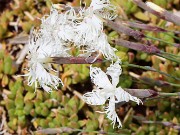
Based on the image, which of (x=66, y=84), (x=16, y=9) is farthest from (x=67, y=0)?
(x=66, y=84)

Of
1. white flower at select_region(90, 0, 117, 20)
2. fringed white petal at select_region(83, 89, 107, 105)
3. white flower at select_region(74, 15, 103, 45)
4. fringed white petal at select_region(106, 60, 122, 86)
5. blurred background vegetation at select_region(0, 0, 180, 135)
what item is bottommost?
blurred background vegetation at select_region(0, 0, 180, 135)

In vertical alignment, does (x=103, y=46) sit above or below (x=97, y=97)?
above

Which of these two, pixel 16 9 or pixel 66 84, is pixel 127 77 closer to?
pixel 66 84

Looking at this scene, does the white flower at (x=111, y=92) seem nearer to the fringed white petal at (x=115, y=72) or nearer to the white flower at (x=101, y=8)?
the fringed white petal at (x=115, y=72)

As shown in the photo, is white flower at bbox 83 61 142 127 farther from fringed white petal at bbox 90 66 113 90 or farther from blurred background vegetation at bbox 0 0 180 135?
blurred background vegetation at bbox 0 0 180 135

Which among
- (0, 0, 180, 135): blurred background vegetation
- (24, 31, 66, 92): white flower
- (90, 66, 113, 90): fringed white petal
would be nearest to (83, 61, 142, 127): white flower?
(90, 66, 113, 90): fringed white petal

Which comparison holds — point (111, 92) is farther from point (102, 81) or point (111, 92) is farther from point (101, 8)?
point (101, 8)

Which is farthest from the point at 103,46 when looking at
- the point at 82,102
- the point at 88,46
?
the point at 82,102

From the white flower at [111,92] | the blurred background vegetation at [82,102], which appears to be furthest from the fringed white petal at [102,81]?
the blurred background vegetation at [82,102]
